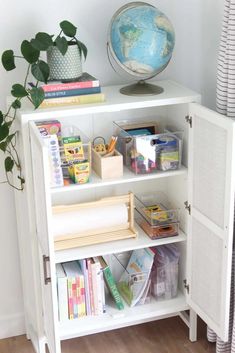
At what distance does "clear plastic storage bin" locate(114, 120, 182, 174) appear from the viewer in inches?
91.5

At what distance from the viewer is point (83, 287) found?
244cm

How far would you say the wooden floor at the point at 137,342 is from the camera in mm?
2576

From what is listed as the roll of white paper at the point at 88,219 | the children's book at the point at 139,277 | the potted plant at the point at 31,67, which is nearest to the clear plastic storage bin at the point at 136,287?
the children's book at the point at 139,277

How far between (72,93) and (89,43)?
0.31 meters

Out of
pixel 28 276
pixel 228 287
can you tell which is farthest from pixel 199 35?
pixel 28 276

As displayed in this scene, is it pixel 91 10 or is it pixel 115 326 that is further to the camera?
pixel 115 326

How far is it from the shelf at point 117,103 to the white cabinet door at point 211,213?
8cm

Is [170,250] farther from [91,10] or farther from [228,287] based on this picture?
[91,10]

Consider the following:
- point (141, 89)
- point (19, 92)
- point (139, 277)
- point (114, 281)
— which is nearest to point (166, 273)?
point (139, 277)

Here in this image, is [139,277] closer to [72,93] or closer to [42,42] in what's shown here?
[72,93]

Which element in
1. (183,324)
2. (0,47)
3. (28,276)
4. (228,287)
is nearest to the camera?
(228,287)

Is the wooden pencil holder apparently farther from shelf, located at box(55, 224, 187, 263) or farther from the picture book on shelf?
the picture book on shelf

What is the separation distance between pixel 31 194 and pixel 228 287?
0.77m

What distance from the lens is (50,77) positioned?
224 cm
